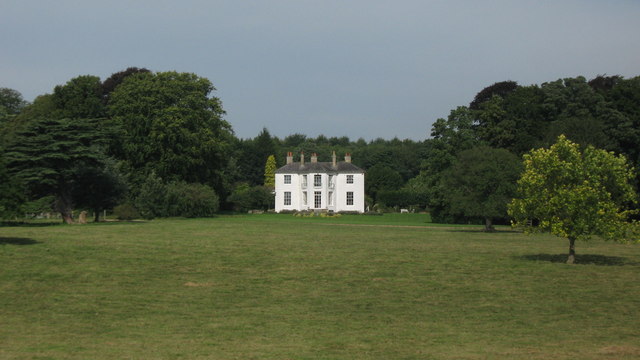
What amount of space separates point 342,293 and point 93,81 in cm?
5479

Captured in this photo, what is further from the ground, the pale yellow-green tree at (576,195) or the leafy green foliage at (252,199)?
the leafy green foliage at (252,199)

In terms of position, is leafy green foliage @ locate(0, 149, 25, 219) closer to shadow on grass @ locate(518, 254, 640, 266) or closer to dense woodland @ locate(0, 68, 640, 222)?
dense woodland @ locate(0, 68, 640, 222)

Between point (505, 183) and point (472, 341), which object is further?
point (505, 183)

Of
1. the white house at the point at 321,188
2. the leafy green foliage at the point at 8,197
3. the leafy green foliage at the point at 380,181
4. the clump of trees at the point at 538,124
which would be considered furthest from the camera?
the leafy green foliage at the point at 380,181

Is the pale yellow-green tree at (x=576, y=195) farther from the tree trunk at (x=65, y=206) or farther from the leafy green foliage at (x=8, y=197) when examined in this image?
the tree trunk at (x=65, y=206)

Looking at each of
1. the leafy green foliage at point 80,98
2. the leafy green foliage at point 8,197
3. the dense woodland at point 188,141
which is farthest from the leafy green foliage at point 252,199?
the leafy green foliage at point 8,197

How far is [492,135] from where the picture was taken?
64750 mm

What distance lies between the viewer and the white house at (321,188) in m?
95.7

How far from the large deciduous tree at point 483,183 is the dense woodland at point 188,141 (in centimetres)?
8

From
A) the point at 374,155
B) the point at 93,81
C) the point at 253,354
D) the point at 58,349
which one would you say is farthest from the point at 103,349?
the point at 374,155

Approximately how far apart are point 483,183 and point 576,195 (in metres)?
21.0

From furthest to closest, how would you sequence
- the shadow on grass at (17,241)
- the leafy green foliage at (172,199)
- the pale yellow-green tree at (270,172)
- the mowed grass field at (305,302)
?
the pale yellow-green tree at (270,172) < the leafy green foliage at (172,199) < the shadow on grass at (17,241) < the mowed grass field at (305,302)

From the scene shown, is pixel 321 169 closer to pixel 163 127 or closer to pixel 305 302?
pixel 163 127

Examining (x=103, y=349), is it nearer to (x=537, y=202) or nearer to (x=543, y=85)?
(x=537, y=202)
